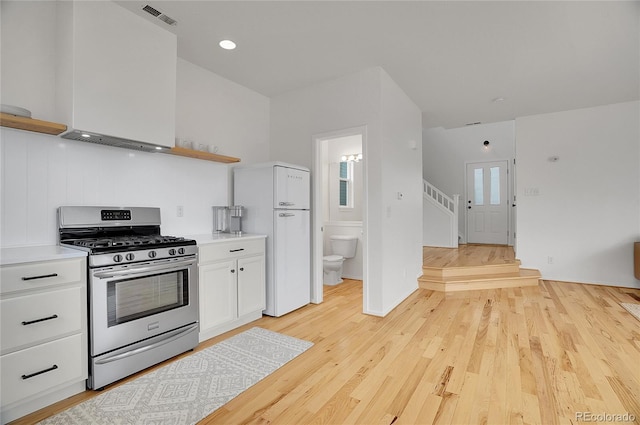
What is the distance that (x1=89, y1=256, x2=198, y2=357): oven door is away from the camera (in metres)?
2.00

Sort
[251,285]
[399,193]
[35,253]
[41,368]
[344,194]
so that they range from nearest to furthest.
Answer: [41,368]
[35,253]
[251,285]
[399,193]
[344,194]

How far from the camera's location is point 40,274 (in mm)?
1767

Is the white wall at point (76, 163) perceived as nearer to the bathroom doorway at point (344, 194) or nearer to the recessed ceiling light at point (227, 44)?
the recessed ceiling light at point (227, 44)

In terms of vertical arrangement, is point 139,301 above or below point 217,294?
above

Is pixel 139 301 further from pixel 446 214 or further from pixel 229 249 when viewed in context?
pixel 446 214

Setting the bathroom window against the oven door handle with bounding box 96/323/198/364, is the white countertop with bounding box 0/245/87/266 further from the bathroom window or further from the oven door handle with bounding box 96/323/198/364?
the bathroom window

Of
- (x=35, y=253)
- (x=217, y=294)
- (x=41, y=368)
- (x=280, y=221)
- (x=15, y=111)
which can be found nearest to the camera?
(x=41, y=368)

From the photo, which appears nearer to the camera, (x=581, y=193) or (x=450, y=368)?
(x=450, y=368)

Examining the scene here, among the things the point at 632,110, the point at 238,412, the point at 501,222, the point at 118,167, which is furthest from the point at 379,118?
the point at 501,222

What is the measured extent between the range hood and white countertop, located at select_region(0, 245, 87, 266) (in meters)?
0.82

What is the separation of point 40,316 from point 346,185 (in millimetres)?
4439

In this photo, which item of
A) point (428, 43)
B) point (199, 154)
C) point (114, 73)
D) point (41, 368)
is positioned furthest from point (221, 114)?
point (41, 368)

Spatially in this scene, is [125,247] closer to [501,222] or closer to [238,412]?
[238,412]

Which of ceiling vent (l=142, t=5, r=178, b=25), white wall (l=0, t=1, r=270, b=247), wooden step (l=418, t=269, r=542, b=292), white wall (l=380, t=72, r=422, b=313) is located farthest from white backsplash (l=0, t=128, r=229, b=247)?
wooden step (l=418, t=269, r=542, b=292)
